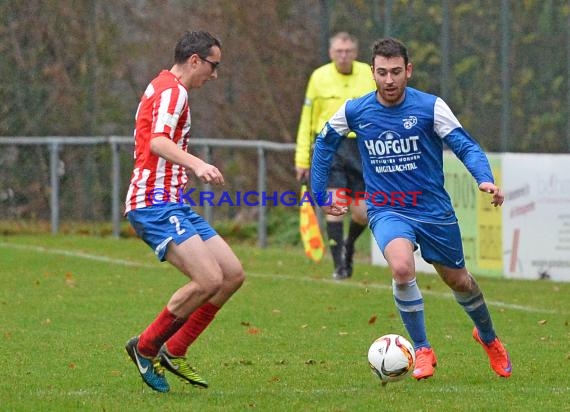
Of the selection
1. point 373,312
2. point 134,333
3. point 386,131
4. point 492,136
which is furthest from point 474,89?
point 386,131

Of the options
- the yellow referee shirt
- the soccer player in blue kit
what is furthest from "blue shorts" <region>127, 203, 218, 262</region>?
the yellow referee shirt

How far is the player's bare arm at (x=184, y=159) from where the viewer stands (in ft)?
24.3

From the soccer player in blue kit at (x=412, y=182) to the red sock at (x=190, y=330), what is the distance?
103cm

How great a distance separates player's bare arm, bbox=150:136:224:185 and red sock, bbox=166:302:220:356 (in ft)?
2.85

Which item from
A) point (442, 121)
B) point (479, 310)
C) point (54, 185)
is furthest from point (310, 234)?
point (442, 121)

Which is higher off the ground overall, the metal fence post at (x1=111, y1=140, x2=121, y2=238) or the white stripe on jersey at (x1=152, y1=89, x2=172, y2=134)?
the white stripe on jersey at (x1=152, y1=89, x2=172, y2=134)

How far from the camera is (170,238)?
25.8 feet

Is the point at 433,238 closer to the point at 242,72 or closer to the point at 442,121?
the point at 442,121

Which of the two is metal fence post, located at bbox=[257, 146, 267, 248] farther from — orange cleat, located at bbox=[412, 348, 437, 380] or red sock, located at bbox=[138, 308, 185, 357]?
red sock, located at bbox=[138, 308, 185, 357]

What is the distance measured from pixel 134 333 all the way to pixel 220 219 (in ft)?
29.3

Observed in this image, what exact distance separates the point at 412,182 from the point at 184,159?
1.53 metres

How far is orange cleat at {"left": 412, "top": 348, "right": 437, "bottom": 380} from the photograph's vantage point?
8.27 meters

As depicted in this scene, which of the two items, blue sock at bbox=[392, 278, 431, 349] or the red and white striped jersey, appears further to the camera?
blue sock at bbox=[392, 278, 431, 349]

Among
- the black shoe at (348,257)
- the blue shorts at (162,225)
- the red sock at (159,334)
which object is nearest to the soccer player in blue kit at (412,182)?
the blue shorts at (162,225)
